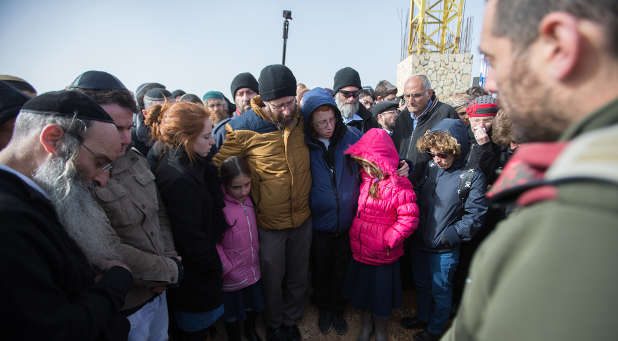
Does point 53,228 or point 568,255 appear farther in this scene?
point 53,228

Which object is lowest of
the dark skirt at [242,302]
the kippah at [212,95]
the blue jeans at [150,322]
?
the dark skirt at [242,302]

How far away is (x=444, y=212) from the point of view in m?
2.44

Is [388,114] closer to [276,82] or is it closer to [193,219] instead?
[276,82]

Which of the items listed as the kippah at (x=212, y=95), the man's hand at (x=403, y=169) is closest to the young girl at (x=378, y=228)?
the man's hand at (x=403, y=169)

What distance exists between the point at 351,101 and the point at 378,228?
2289 mm

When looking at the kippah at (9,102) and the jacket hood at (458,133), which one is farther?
the jacket hood at (458,133)

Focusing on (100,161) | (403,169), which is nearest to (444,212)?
(403,169)

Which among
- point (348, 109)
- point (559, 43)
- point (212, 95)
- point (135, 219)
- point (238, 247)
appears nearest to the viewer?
point (559, 43)

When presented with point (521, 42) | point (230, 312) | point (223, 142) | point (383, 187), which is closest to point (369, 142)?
point (383, 187)

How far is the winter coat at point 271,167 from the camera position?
254cm

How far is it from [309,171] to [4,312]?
215 cm

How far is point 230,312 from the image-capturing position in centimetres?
248

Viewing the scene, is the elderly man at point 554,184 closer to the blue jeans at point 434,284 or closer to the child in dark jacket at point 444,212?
the child in dark jacket at point 444,212

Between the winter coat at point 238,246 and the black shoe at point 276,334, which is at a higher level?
the winter coat at point 238,246
